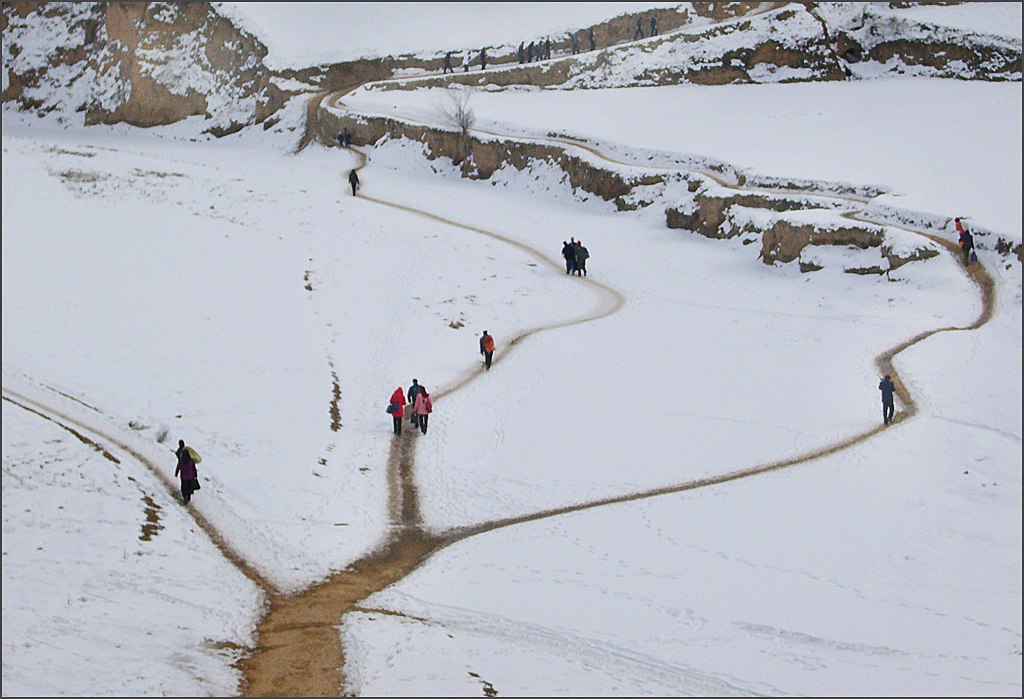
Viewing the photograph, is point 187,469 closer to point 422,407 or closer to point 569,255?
point 422,407

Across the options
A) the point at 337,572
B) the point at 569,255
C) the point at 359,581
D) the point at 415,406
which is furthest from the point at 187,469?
the point at 569,255

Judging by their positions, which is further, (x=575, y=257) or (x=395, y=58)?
(x=395, y=58)

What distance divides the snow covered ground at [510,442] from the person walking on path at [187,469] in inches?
14.6

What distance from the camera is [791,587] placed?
621 inches

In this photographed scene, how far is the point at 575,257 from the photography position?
34.8 m

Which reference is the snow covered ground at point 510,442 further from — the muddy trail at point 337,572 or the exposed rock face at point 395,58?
the exposed rock face at point 395,58

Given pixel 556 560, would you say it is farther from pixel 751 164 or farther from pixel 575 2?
pixel 575 2

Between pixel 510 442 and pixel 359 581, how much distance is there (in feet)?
21.7

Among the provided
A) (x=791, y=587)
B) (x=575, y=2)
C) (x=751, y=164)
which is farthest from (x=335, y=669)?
(x=575, y=2)

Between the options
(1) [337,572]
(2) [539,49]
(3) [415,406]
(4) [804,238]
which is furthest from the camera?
(2) [539,49]

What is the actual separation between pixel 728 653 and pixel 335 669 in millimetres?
5200

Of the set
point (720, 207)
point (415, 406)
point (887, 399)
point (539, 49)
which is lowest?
point (415, 406)

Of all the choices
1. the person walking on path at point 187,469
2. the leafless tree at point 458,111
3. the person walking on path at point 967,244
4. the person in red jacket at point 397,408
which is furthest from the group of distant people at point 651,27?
the person walking on path at point 187,469

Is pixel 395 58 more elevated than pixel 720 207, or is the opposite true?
pixel 395 58
